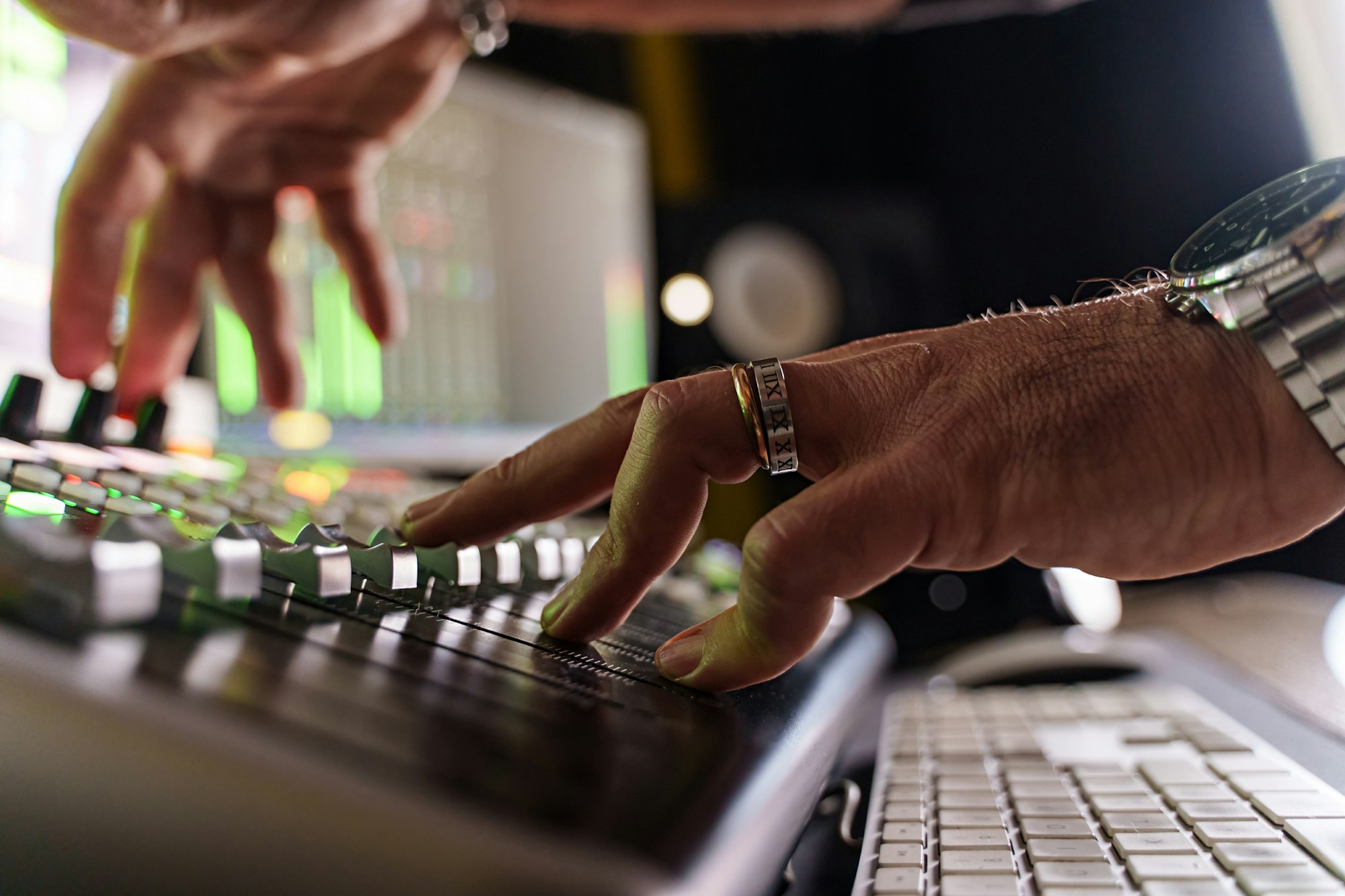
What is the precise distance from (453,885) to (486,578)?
0.27m

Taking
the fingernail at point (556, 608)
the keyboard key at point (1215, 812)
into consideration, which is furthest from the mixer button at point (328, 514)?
the keyboard key at point (1215, 812)

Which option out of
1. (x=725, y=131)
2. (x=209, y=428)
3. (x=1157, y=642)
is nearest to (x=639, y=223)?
(x=725, y=131)

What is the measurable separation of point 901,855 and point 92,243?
27.3 inches

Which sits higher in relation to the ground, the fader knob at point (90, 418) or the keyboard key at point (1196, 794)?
the fader knob at point (90, 418)

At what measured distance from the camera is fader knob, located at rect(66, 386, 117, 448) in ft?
1.99

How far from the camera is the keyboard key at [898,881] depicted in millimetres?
297

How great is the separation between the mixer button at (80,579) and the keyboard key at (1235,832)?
36 cm

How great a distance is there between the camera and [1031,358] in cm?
39

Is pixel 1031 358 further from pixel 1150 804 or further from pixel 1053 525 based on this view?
pixel 1150 804

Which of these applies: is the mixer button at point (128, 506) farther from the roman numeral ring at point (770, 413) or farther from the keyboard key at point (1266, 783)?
the keyboard key at point (1266, 783)

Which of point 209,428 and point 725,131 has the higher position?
point 725,131

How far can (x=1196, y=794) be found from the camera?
15.1 inches

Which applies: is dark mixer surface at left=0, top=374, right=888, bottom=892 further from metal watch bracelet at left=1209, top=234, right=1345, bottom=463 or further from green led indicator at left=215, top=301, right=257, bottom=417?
green led indicator at left=215, top=301, right=257, bottom=417

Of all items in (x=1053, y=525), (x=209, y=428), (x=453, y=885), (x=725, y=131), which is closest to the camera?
(x=453, y=885)
